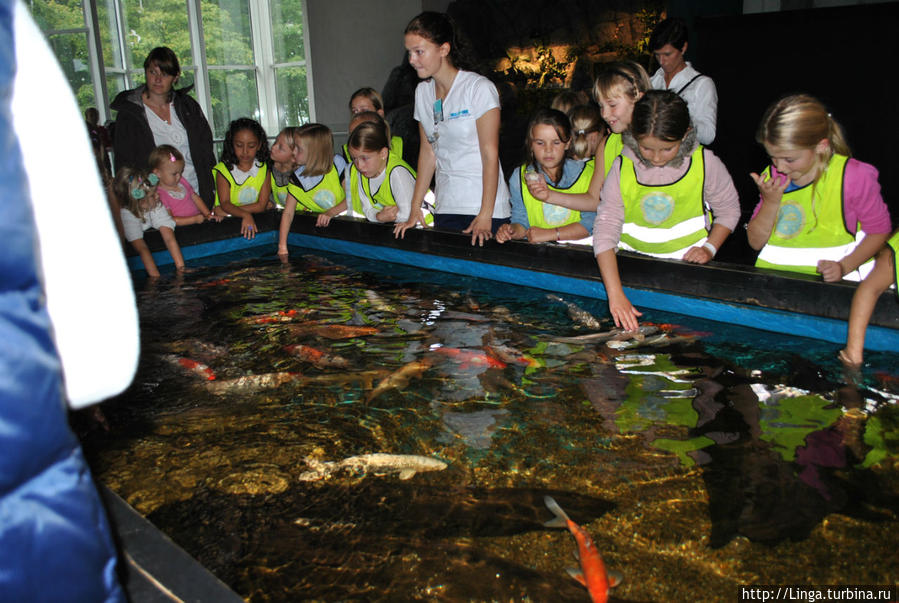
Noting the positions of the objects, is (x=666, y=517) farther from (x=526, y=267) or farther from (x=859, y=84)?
(x=859, y=84)

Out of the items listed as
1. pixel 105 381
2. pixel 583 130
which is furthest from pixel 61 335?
pixel 583 130

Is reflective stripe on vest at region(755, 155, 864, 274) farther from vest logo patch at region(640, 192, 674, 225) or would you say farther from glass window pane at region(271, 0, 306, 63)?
glass window pane at region(271, 0, 306, 63)

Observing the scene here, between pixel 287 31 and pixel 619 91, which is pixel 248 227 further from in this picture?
pixel 287 31

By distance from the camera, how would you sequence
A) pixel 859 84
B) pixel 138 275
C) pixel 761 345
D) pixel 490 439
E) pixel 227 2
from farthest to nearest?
1. pixel 227 2
2. pixel 859 84
3. pixel 138 275
4. pixel 761 345
5. pixel 490 439

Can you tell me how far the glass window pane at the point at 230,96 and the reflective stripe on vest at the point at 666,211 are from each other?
13.5 meters

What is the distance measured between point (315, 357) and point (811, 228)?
10.2ft

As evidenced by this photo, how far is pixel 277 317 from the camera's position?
483 cm

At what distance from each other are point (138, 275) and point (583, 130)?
13.8ft

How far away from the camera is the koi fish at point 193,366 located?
151 inches

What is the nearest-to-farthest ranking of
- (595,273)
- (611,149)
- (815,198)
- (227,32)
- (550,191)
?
1. (815,198)
2. (595,273)
3. (611,149)
4. (550,191)
5. (227,32)

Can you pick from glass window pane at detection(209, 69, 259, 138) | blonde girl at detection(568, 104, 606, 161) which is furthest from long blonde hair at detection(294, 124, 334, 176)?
glass window pane at detection(209, 69, 259, 138)

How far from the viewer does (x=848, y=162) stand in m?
3.92

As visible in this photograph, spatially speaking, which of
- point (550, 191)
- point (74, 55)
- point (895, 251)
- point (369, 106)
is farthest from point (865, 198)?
point (74, 55)

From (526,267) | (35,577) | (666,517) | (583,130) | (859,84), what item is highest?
(859,84)
